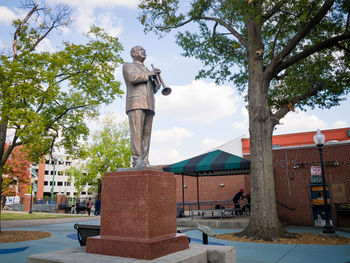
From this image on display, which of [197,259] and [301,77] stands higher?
[301,77]

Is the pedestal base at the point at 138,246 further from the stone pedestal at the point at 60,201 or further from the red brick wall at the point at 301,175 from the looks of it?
the stone pedestal at the point at 60,201

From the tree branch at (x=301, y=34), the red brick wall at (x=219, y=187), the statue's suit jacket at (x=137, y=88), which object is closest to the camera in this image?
the statue's suit jacket at (x=137, y=88)

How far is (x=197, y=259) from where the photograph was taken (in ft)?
16.0

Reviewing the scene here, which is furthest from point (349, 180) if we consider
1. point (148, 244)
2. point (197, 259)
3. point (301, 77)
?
point (148, 244)

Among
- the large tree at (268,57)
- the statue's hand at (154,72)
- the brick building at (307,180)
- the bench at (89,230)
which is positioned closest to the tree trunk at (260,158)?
the large tree at (268,57)

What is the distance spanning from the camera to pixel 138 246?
4.50 metres

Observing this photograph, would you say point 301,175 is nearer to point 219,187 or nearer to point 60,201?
point 219,187

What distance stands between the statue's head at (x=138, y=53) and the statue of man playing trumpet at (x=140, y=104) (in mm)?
181

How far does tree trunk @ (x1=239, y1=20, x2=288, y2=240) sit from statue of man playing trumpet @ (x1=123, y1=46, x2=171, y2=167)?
6120 mm

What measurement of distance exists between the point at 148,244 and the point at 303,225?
13349 millimetres

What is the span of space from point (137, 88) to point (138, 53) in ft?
2.87

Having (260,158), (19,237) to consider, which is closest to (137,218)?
(260,158)

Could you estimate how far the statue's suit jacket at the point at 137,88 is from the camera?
5832 mm

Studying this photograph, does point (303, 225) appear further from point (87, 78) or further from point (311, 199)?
point (87, 78)
